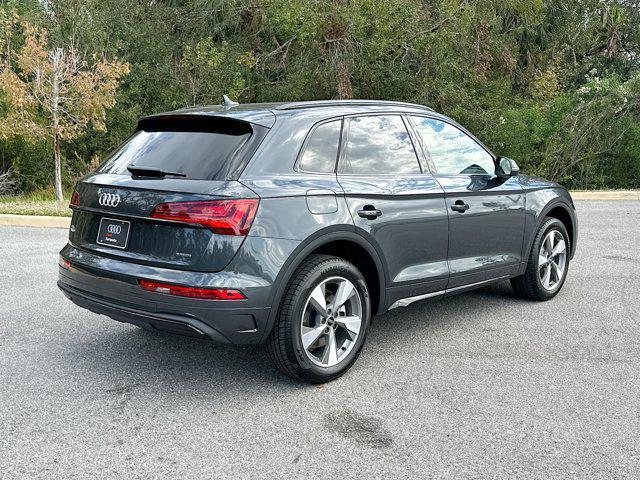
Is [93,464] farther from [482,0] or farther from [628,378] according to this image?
[482,0]

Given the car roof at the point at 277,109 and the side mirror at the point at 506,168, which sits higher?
the car roof at the point at 277,109

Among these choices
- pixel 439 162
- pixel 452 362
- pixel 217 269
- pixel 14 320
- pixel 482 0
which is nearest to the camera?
pixel 217 269

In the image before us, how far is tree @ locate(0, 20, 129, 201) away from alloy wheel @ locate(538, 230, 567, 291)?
12.1m

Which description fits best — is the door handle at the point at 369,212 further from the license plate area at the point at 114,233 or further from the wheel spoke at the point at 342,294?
the license plate area at the point at 114,233

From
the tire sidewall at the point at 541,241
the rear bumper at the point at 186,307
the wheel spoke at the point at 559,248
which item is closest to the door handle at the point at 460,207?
the tire sidewall at the point at 541,241

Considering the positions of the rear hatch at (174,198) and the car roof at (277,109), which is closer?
the rear hatch at (174,198)

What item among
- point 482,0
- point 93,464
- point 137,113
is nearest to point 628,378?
point 93,464

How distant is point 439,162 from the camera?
4.97 meters

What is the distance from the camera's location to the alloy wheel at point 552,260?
6.00m

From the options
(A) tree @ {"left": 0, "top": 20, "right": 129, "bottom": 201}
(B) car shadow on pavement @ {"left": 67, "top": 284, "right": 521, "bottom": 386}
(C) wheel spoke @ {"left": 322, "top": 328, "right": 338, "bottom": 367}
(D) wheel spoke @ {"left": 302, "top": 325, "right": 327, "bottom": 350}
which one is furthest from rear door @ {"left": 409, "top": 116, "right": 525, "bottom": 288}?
(A) tree @ {"left": 0, "top": 20, "right": 129, "bottom": 201}

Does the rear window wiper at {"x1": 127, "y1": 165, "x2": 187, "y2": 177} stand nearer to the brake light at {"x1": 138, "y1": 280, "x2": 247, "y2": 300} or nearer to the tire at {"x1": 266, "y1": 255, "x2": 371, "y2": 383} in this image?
the brake light at {"x1": 138, "y1": 280, "x2": 247, "y2": 300}

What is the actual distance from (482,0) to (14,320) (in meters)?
19.8

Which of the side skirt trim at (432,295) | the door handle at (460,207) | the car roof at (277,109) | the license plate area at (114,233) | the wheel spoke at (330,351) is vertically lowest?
the wheel spoke at (330,351)

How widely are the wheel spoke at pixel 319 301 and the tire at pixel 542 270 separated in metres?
2.54
